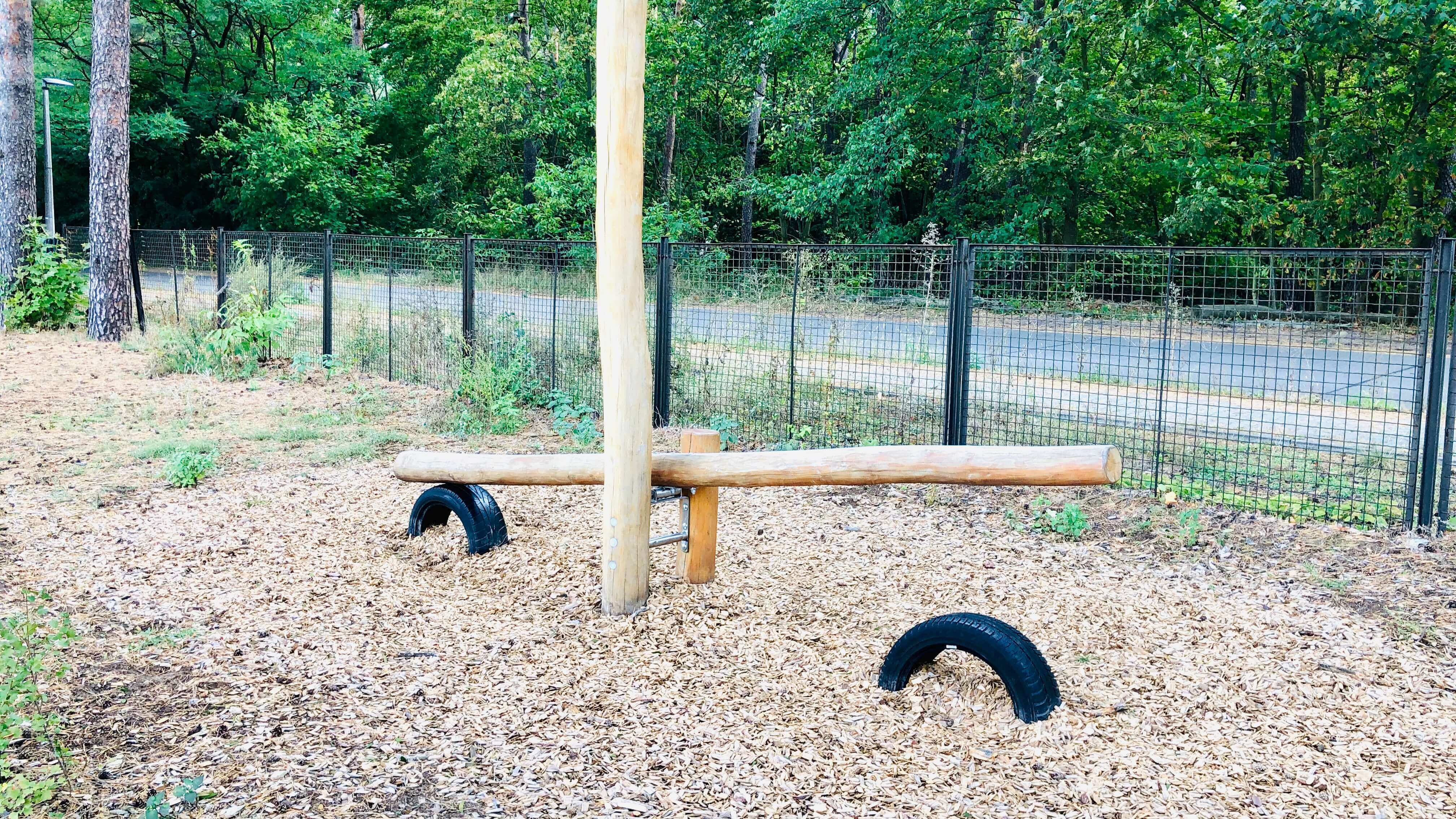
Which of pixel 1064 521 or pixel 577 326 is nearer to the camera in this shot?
pixel 1064 521

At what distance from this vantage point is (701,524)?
497cm

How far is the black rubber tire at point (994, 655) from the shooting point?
367 cm

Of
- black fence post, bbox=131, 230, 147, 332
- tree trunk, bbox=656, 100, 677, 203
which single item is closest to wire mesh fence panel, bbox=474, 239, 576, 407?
black fence post, bbox=131, 230, 147, 332

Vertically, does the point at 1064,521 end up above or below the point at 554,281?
below

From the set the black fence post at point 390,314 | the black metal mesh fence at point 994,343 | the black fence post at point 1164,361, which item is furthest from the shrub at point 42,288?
the black fence post at point 1164,361

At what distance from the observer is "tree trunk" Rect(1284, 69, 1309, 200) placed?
18.7 m

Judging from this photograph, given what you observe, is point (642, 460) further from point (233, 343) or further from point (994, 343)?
point (233, 343)

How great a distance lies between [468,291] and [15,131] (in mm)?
9983

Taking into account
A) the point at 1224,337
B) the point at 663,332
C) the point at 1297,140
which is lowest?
the point at 663,332

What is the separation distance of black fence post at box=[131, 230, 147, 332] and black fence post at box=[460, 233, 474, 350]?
7890 mm

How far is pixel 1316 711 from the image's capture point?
3906 millimetres

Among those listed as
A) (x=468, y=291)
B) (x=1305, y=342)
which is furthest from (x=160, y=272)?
(x=1305, y=342)

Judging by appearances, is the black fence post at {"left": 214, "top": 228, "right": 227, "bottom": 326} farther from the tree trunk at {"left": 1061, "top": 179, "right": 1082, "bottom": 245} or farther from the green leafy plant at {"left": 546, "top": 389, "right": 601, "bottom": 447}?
the tree trunk at {"left": 1061, "top": 179, "right": 1082, "bottom": 245}

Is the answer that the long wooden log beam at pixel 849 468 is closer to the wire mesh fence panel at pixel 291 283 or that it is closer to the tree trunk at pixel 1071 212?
the wire mesh fence panel at pixel 291 283
